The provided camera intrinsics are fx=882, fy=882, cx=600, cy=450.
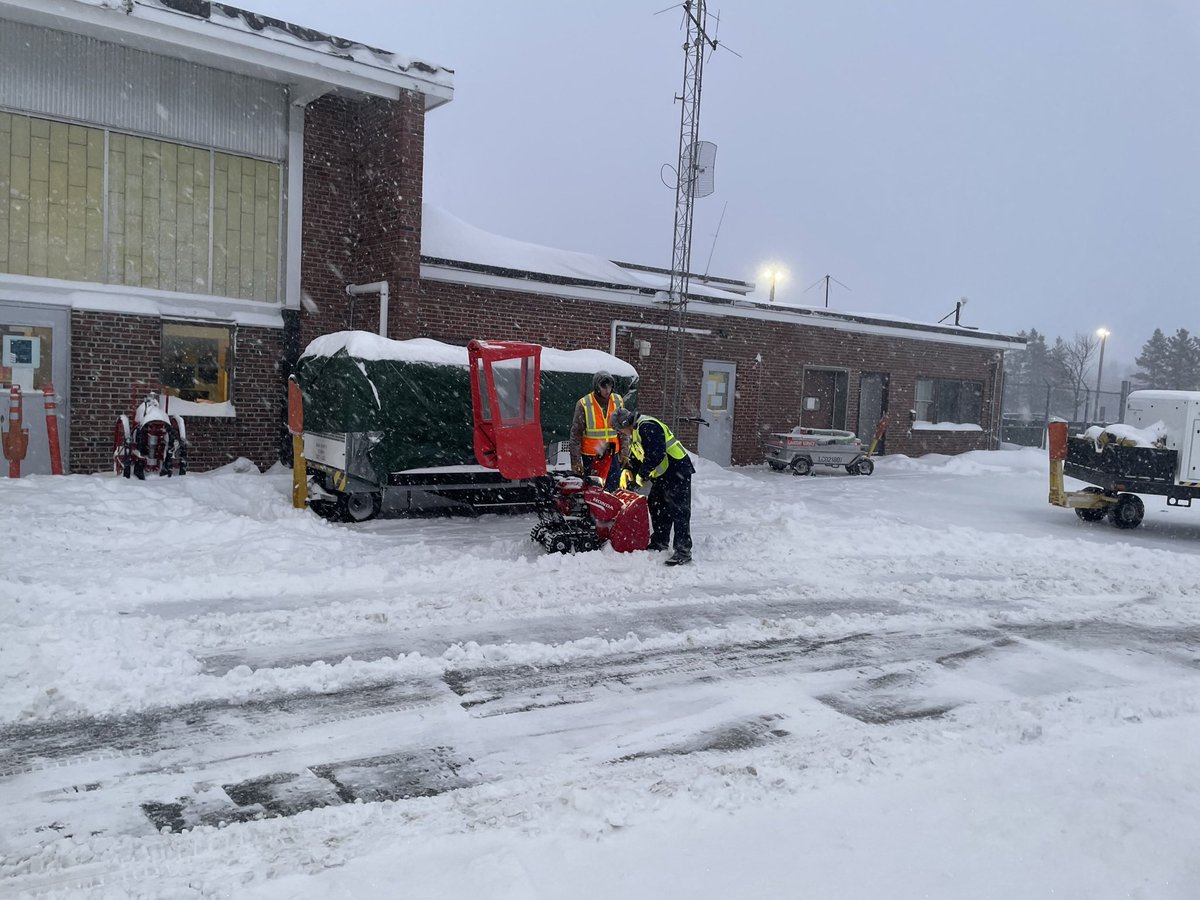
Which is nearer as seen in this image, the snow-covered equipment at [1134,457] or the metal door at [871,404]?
the snow-covered equipment at [1134,457]

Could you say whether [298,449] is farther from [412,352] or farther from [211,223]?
[211,223]

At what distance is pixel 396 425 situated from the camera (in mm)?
10508

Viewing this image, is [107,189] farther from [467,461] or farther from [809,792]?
[809,792]

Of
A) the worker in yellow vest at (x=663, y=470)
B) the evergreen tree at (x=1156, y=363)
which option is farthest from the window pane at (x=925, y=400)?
the evergreen tree at (x=1156, y=363)

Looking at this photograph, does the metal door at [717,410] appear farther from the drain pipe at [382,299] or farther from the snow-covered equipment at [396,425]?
the snow-covered equipment at [396,425]

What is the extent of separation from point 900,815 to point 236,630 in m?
4.30

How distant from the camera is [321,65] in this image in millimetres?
12859

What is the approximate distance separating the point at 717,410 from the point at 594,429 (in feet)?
36.6

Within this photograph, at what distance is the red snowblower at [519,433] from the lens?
28.3 feet

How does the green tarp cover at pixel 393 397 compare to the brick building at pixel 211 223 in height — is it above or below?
below

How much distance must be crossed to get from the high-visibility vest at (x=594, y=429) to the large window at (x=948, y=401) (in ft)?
58.1

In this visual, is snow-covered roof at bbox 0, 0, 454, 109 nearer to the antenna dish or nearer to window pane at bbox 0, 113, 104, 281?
window pane at bbox 0, 113, 104, 281

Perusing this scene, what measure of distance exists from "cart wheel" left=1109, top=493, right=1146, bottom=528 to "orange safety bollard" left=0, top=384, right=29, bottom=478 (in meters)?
15.2

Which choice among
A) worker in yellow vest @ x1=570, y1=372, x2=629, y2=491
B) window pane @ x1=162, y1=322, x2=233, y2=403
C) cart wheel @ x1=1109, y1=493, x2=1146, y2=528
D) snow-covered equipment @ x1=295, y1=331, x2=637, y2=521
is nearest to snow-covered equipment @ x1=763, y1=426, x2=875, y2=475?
cart wheel @ x1=1109, y1=493, x2=1146, y2=528
